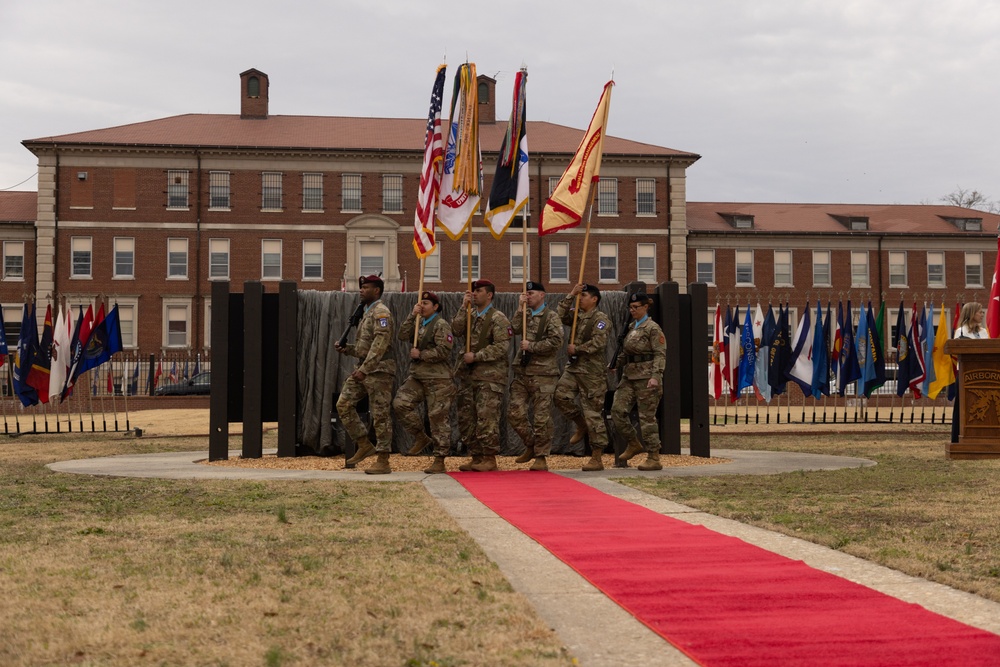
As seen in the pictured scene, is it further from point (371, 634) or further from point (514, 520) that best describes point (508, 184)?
point (371, 634)

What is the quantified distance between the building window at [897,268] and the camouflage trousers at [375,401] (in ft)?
184

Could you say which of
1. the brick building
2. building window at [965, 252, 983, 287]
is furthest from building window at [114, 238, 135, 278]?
building window at [965, 252, 983, 287]

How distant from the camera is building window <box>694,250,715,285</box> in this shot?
6238cm

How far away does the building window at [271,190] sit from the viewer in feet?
192

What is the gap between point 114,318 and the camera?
974 inches

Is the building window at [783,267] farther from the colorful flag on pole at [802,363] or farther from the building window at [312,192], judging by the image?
the colorful flag on pole at [802,363]

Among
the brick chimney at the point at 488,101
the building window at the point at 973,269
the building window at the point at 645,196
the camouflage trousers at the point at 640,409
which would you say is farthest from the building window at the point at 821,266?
the camouflage trousers at the point at 640,409

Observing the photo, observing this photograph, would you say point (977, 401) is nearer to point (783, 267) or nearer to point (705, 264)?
point (705, 264)

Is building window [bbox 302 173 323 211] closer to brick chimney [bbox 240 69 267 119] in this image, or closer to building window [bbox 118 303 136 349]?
brick chimney [bbox 240 69 267 119]

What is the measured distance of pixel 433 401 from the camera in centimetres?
1240

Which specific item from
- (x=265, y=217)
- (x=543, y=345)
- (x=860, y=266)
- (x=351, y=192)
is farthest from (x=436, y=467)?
(x=860, y=266)

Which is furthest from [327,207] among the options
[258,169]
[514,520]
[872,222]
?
[514,520]

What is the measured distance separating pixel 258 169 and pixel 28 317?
34.5 meters

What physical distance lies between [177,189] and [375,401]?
158 feet
